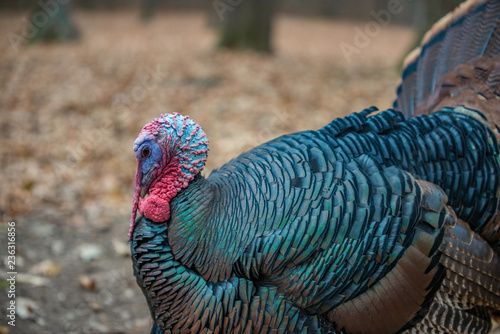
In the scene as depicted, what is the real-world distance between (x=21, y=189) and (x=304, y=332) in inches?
175

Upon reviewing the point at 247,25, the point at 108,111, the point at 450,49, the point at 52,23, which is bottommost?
the point at 450,49

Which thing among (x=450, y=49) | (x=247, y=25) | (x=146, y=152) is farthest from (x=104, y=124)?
(x=450, y=49)

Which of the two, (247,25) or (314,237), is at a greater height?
(247,25)

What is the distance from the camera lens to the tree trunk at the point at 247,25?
10.5 m

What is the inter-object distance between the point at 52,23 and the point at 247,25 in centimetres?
552

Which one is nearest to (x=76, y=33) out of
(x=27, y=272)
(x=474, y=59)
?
(x=27, y=272)

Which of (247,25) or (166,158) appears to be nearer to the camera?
(166,158)

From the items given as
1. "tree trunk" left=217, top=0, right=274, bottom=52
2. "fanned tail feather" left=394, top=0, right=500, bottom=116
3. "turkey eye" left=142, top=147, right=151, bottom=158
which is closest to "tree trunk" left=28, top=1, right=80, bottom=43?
"tree trunk" left=217, top=0, right=274, bottom=52

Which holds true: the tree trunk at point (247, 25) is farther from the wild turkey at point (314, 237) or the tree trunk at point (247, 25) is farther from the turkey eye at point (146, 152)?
the turkey eye at point (146, 152)

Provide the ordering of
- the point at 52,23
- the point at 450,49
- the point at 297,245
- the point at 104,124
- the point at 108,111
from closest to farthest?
the point at 297,245, the point at 450,49, the point at 104,124, the point at 108,111, the point at 52,23

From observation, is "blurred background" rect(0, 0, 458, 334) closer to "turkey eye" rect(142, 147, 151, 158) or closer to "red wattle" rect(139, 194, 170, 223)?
"red wattle" rect(139, 194, 170, 223)

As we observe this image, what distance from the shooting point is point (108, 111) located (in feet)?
25.1

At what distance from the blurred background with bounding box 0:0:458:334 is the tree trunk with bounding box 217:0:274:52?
0.02 metres

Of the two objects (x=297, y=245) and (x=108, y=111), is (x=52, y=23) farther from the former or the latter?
(x=297, y=245)
